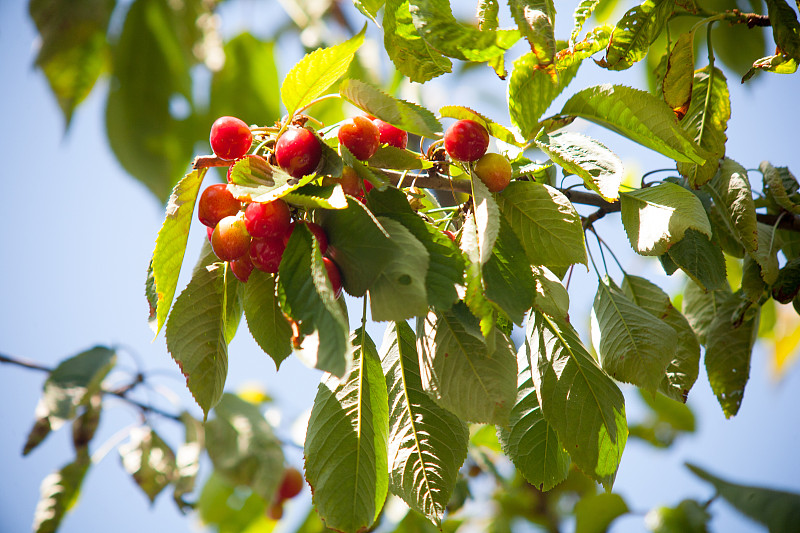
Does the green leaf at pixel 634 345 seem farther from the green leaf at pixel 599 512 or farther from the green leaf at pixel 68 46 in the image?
the green leaf at pixel 68 46

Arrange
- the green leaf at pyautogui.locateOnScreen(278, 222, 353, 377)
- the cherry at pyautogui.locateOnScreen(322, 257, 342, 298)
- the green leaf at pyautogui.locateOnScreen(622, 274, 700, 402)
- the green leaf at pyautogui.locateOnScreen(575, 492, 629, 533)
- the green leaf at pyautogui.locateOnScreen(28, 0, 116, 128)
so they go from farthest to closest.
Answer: the green leaf at pyautogui.locateOnScreen(28, 0, 116, 128)
the green leaf at pyautogui.locateOnScreen(575, 492, 629, 533)
the green leaf at pyautogui.locateOnScreen(622, 274, 700, 402)
the cherry at pyautogui.locateOnScreen(322, 257, 342, 298)
the green leaf at pyautogui.locateOnScreen(278, 222, 353, 377)

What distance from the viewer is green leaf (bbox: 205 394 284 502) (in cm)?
198

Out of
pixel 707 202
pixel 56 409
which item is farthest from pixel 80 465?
pixel 707 202

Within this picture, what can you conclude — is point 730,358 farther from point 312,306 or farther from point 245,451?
point 245,451

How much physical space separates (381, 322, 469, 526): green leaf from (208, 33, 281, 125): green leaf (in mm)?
1516

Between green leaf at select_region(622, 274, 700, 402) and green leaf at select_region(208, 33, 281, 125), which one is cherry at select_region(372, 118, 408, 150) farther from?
green leaf at select_region(208, 33, 281, 125)

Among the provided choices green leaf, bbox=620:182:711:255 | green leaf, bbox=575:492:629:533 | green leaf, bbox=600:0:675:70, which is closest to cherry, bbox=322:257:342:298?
green leaf, bbox=620:182:711:255

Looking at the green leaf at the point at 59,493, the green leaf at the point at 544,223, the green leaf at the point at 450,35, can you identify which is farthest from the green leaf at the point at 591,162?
the green leaf at the point at 59,493

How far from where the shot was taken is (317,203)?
1.94 ft

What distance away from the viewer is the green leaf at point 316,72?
0.72 m

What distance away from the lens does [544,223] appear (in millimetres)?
720

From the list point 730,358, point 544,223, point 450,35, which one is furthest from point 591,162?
point 730,358

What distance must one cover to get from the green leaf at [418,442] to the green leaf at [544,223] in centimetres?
23

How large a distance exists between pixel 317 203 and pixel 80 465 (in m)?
2.10
